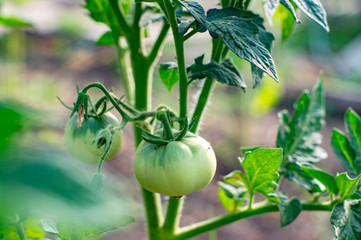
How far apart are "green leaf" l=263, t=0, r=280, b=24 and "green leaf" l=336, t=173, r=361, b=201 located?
10.3 inches

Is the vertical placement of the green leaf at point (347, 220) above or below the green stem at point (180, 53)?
below

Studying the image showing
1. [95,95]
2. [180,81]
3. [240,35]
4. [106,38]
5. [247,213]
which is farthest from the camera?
[95,95]

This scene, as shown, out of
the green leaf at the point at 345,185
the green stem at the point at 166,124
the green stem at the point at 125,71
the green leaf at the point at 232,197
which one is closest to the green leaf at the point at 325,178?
the green leaf at the point at 345,185

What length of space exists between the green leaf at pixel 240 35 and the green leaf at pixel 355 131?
0.30 meters

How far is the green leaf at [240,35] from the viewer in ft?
1.43

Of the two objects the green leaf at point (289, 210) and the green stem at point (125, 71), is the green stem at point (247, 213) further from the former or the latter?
the green stem at point (125, 71)

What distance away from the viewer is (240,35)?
1.50 ft

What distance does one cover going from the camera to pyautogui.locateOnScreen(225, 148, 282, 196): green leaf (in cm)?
56

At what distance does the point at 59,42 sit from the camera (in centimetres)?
404

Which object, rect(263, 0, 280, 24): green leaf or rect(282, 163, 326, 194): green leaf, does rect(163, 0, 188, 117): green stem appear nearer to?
rect(263, 0, 280, 24): green leaf

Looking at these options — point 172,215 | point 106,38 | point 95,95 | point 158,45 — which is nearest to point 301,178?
point 172,215

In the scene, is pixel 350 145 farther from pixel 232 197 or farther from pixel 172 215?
pixel 172 215

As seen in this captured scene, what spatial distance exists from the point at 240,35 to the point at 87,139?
0.80 feet

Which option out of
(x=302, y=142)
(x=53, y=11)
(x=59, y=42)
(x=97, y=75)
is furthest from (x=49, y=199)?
(x=53, y=11)
